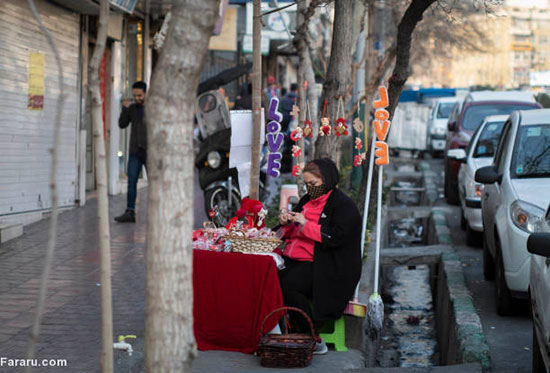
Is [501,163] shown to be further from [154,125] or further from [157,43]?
[154,125]

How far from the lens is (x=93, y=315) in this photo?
7.01 metres

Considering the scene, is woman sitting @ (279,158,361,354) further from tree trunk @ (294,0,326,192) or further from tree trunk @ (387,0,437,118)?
tree trunk @ (294,0,326,192)

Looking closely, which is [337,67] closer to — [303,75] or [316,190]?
[303,75]

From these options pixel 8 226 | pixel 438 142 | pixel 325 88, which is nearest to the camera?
pixel 325 88

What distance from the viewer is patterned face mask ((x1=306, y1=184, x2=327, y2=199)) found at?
6566 millimetres

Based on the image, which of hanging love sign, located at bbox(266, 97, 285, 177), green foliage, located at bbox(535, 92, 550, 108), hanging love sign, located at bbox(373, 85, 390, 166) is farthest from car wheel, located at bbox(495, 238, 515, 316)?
green foliage, located at bbox(535, 92, 550, 108)

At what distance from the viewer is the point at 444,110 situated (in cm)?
3102

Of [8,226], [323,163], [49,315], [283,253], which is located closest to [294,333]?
[283,253]

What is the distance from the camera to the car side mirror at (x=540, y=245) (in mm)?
4824

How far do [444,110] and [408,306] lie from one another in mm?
20555

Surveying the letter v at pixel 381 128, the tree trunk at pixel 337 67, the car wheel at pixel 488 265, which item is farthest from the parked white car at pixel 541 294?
the car wheel at pixel 488 265

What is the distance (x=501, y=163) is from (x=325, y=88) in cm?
211

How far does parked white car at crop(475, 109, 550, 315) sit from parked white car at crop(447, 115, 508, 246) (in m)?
1.50

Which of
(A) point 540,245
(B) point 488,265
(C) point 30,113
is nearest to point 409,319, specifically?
(B) point 488,265
